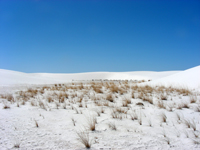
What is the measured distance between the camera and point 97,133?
Result: 2.40 meters

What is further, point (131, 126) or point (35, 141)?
point (131, 126)

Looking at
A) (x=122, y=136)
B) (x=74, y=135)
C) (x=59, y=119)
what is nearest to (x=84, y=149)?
(x=74, y=135)

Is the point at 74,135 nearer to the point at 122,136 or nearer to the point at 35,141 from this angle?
the point at 35,141

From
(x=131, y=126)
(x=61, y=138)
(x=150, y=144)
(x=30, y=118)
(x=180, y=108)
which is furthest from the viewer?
(x=180, y=108)

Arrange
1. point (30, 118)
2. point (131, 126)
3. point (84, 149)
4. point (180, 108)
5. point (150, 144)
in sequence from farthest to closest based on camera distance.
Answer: point (180, 108) → point (30, 118) → point (131, 126) → point (150, 144) → point (84, 149)

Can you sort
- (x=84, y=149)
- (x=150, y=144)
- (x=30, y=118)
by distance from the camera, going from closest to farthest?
(x=84, y=149) → (x=150, y=144) → (x=30, y=118)

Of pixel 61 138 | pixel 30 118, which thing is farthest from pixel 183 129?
pixel 30 118

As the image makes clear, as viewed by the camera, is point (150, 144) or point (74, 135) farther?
point (74, 135)

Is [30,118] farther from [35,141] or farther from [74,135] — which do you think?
[74,135]

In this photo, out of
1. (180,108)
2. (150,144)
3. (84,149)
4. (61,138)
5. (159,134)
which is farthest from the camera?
(180,108)

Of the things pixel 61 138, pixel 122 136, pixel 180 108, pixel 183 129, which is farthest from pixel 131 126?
pixel 180 108

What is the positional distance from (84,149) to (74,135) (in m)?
0.49

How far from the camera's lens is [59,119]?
10.4 ft

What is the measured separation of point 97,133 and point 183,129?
1607mm
